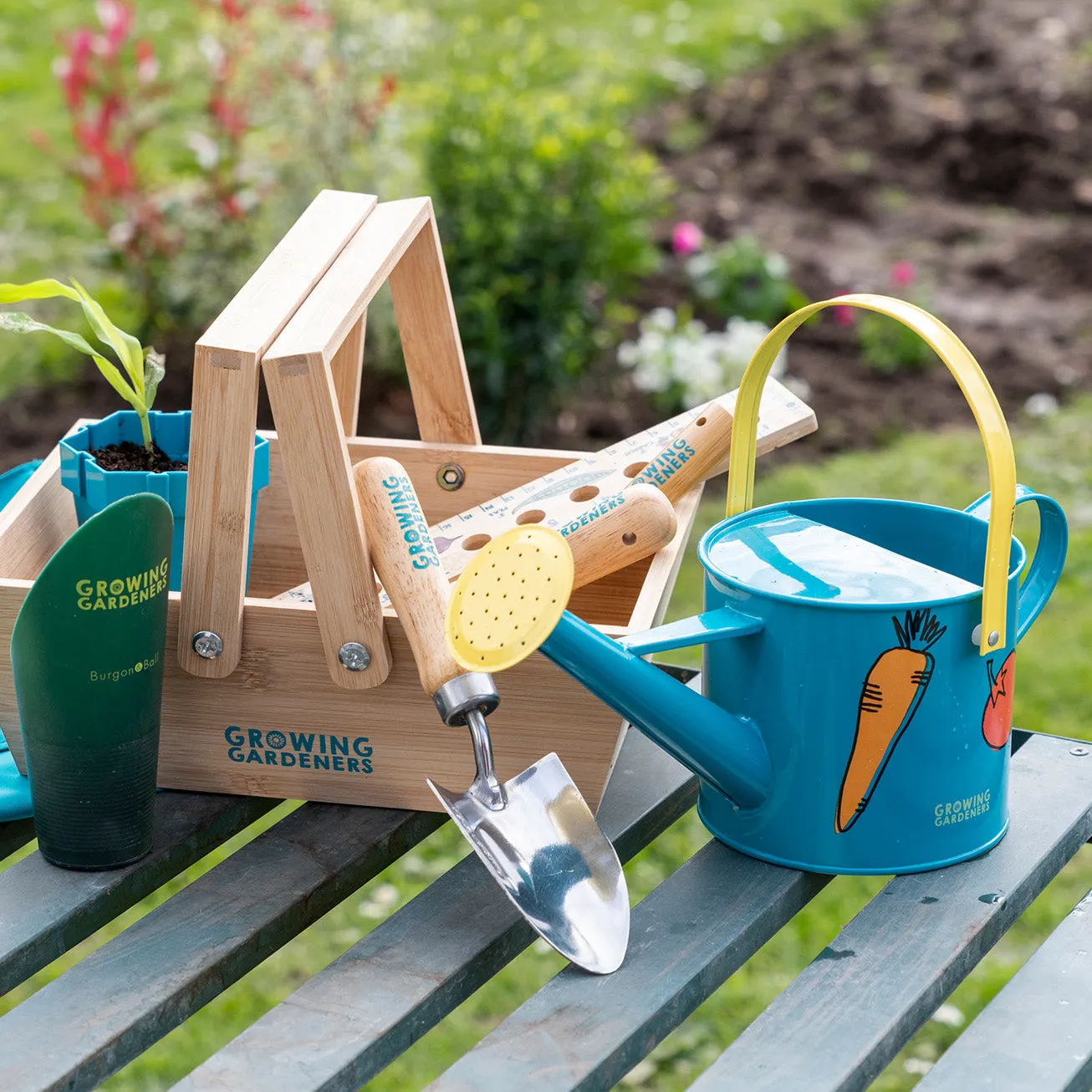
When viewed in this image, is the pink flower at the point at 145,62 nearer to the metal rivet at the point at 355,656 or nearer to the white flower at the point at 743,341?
the white flower at the point at 743,341

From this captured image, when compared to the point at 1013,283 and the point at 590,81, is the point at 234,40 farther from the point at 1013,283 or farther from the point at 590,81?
the point at 1013,283

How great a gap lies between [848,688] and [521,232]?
1901 millimetres

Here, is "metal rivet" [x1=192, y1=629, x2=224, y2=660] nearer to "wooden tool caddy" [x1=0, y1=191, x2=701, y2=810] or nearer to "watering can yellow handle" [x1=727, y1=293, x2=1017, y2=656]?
"wooden tool caddy" [x1=0, y1=191, x2=701, y2=810]

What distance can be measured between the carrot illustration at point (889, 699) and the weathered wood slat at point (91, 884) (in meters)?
0.45

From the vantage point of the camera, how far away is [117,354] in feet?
3.76

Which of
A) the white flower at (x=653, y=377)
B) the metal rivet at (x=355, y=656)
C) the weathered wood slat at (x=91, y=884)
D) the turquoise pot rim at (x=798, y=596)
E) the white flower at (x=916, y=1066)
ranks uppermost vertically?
the turquoise pot rim at (x=798, y=596)

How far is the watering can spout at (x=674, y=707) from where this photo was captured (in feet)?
3.16

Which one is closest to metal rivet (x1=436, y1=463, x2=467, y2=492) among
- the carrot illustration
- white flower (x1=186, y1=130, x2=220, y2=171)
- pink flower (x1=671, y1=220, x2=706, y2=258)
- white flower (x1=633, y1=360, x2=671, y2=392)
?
the carrot illustration

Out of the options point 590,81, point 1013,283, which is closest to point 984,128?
point 1013,283

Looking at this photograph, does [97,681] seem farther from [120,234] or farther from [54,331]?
[120,234]

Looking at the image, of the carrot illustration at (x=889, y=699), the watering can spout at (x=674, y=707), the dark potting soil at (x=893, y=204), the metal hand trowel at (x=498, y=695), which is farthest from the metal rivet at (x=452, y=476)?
the dark potting soil at (x=893, y=204)

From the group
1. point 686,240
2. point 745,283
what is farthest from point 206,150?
point 745,283

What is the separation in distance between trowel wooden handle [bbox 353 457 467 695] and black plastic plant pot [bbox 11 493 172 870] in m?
0.15

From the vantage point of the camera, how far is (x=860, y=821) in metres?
1.02
